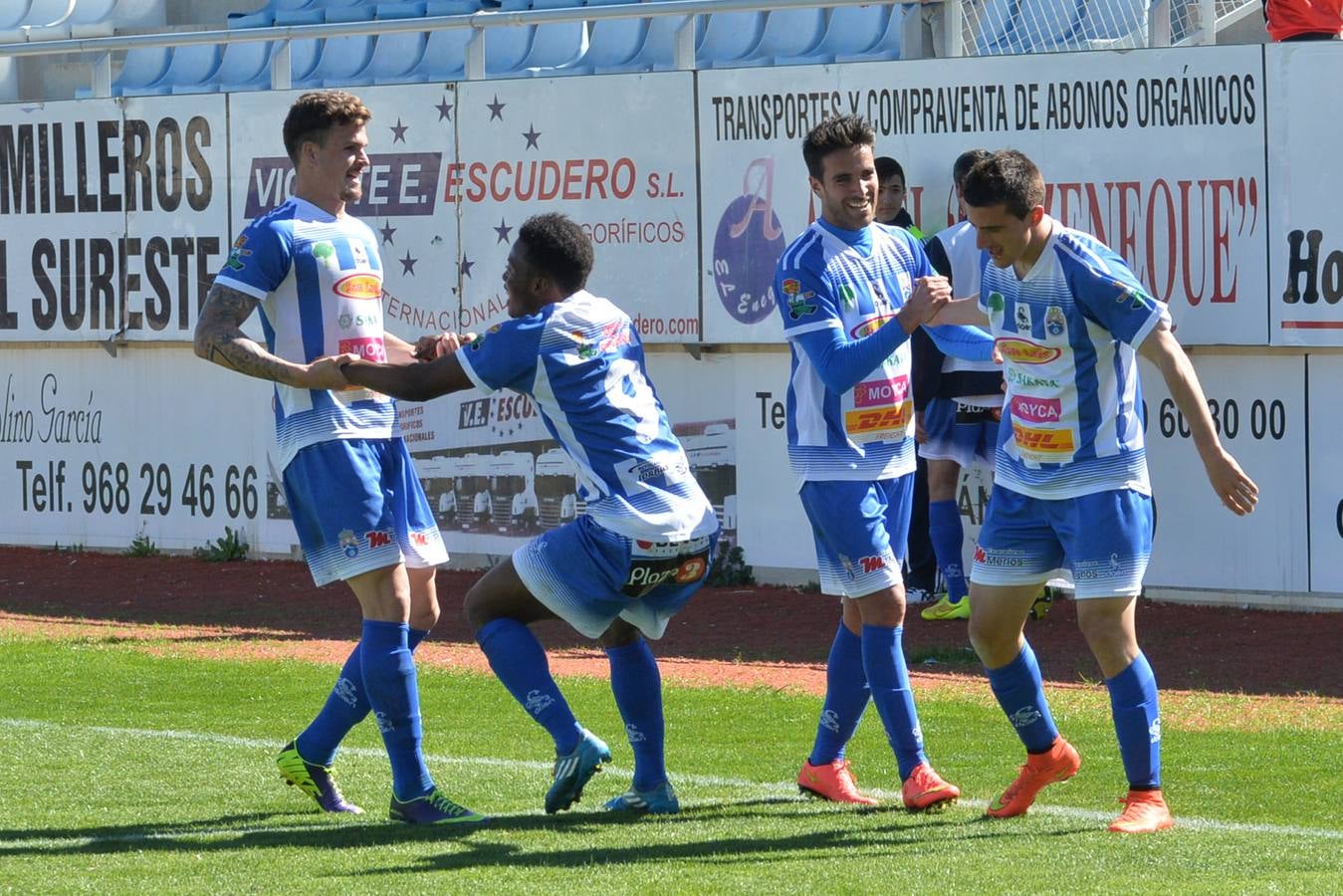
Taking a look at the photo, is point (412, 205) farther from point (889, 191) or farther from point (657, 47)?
point (889, 191)

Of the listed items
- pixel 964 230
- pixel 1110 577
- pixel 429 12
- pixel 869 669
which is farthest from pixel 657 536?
pixel 429 12

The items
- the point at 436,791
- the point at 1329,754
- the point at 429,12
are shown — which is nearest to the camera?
the point at 436,791

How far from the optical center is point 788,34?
16.1 metres

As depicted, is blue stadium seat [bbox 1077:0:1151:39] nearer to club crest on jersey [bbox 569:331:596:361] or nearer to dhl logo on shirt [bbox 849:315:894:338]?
dhl logo on shirt [bbox 849:315:894:338]

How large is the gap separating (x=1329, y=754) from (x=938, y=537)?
346cm

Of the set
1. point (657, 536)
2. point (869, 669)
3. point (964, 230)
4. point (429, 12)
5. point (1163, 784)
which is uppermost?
point (429, 12)

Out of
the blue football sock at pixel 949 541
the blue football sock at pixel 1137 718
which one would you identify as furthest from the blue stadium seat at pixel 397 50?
the blue football sock at pixel 1137 718

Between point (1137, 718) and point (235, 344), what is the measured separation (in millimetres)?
2946

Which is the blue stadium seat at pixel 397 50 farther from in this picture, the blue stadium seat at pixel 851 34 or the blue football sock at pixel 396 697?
the blue football sock at pixel 396 697

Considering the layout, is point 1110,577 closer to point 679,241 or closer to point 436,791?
point 436,791

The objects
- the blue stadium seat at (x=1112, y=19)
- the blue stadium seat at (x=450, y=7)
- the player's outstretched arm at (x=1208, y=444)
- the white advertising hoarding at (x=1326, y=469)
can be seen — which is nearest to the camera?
the player's outstretched arm at (x=1208, y=444)

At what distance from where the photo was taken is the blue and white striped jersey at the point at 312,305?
6531mm

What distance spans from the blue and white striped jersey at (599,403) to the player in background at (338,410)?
595mm

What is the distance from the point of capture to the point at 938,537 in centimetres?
1102
